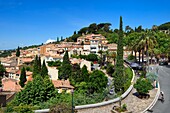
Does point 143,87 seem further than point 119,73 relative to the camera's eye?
No

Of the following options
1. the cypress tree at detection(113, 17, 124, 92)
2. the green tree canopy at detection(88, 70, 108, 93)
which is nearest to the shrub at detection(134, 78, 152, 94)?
the cypress tree at detection(113, 17, 124, 92)

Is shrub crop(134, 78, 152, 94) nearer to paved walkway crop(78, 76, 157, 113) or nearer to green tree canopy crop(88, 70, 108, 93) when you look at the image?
paved walkway crop(78, 76, 157, 113)

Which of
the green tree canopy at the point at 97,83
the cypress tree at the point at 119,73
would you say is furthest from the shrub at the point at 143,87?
the green tree canopy at the point at 97,83

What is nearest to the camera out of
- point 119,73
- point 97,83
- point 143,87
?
point 143,87

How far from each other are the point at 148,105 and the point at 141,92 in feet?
7.13

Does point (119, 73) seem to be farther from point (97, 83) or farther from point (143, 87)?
point (97, 83)

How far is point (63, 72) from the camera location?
48969 millimetres

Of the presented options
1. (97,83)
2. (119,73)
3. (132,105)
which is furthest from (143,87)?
(97,83)

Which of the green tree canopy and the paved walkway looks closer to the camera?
the paved walkway

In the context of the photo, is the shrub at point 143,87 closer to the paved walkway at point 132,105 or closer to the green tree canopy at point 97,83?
the paved walkway at point 132,105

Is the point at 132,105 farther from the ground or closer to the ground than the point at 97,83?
closer to the ground

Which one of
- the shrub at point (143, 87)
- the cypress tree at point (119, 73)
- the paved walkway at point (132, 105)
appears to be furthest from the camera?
the cypress tree at point (119, 73)

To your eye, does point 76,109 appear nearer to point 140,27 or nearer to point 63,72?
point 63,72

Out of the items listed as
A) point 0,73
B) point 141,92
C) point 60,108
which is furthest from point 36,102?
point 0,73
